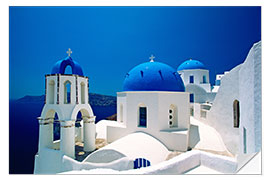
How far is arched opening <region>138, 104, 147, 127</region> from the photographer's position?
8.92 meters

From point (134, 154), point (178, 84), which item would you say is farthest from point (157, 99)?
point (134, 154)

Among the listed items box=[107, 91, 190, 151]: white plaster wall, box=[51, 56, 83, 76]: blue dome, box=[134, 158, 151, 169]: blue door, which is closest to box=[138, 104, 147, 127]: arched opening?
box=[107, 91, 190, 151]: white plaster wall

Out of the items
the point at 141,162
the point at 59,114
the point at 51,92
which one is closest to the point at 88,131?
the point at 59,114

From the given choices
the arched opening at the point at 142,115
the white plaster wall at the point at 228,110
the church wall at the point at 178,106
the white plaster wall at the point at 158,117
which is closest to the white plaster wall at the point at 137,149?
the white plaster wall at the point at 158,117

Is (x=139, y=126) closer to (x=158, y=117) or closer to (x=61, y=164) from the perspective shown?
(x=158, y=117)

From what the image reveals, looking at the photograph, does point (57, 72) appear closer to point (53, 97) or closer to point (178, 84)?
point (53, 97)

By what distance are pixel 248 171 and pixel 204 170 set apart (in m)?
1.13

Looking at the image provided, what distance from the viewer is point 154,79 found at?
900cm

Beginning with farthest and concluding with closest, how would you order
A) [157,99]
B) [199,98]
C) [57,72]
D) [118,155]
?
[199,98]
[157,99]
[57,72]
[118,155]

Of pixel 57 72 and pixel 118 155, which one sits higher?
pixel 57 72

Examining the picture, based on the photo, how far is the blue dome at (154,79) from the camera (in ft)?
29.3

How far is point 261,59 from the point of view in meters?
3.45

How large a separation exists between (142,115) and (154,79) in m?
2.52

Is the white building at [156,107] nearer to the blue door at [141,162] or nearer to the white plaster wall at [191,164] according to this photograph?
the blue door at [141,162]
